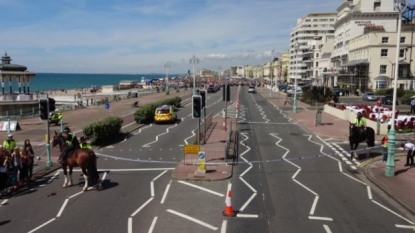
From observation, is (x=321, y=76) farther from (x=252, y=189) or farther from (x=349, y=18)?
(x=252, y=189)

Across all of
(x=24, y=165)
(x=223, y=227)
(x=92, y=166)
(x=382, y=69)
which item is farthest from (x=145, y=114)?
(x=382, y=69)

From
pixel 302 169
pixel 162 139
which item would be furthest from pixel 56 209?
pixel 162 139

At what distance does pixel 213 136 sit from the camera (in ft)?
83.7

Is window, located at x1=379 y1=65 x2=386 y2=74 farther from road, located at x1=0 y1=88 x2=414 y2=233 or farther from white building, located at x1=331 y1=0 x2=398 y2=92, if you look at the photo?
road, located at x1=0 y1=88 x2=414 y2=233

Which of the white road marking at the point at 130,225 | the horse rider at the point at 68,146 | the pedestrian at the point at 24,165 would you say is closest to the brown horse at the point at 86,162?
the horse rider at the point at 68,146

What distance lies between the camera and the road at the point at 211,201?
10273 millimetres

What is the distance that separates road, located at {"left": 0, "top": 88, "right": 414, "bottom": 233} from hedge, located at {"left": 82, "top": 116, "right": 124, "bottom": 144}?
3.58 m

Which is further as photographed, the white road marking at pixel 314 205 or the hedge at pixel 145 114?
the hedge at pixel 145 114

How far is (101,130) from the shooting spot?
2270 cm

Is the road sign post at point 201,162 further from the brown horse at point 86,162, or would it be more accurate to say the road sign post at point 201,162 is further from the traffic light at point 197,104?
the brown horse at point 86,162

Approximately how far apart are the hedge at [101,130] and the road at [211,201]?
11.8 ft

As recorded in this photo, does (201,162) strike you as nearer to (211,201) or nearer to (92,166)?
(211,201)

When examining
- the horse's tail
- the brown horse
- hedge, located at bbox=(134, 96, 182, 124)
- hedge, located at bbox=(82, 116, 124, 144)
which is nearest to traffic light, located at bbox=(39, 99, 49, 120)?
the brown horse

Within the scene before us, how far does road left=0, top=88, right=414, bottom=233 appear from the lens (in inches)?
404
